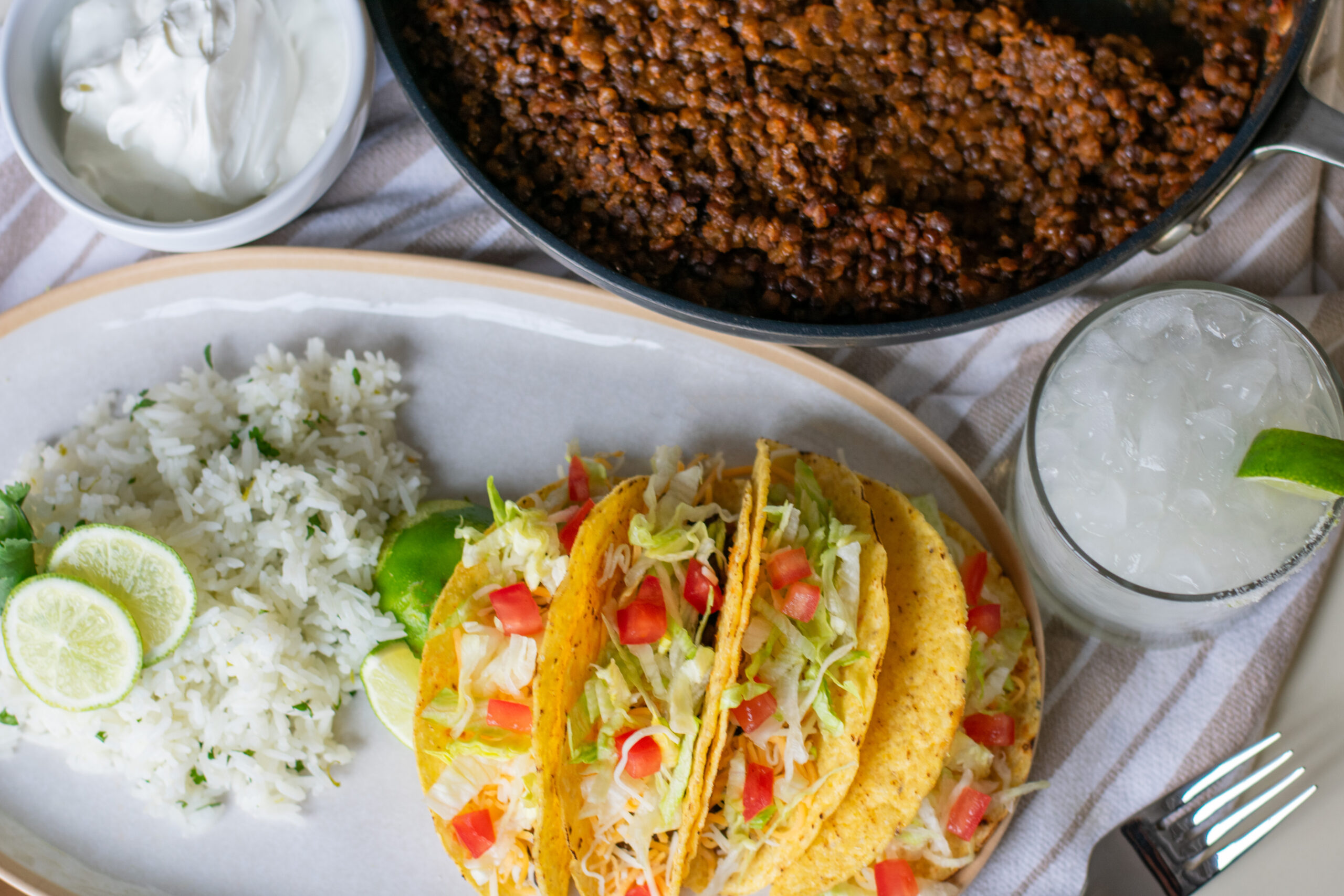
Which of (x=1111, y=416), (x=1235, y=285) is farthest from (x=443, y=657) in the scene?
(x=1235, y=285)

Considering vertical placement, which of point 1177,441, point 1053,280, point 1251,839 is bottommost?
point 1251,839

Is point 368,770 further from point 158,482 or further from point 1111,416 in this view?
point 1111,416

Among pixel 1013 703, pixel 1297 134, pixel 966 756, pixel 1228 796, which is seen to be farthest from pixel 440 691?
pixel 1297 134

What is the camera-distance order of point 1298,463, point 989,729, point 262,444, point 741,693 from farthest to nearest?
point 262,444 → point 989,729 → point 741,693 → point 1298,463

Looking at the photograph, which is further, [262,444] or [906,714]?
[262,444]

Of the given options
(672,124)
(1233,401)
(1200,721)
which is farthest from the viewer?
(1200,721)

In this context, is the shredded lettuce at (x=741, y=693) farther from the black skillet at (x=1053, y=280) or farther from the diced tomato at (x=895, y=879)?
the black skillet at (x=1053, y=280)

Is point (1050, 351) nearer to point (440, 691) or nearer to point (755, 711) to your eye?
point (755, 711)

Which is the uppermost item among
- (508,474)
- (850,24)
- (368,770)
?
(850,24)
